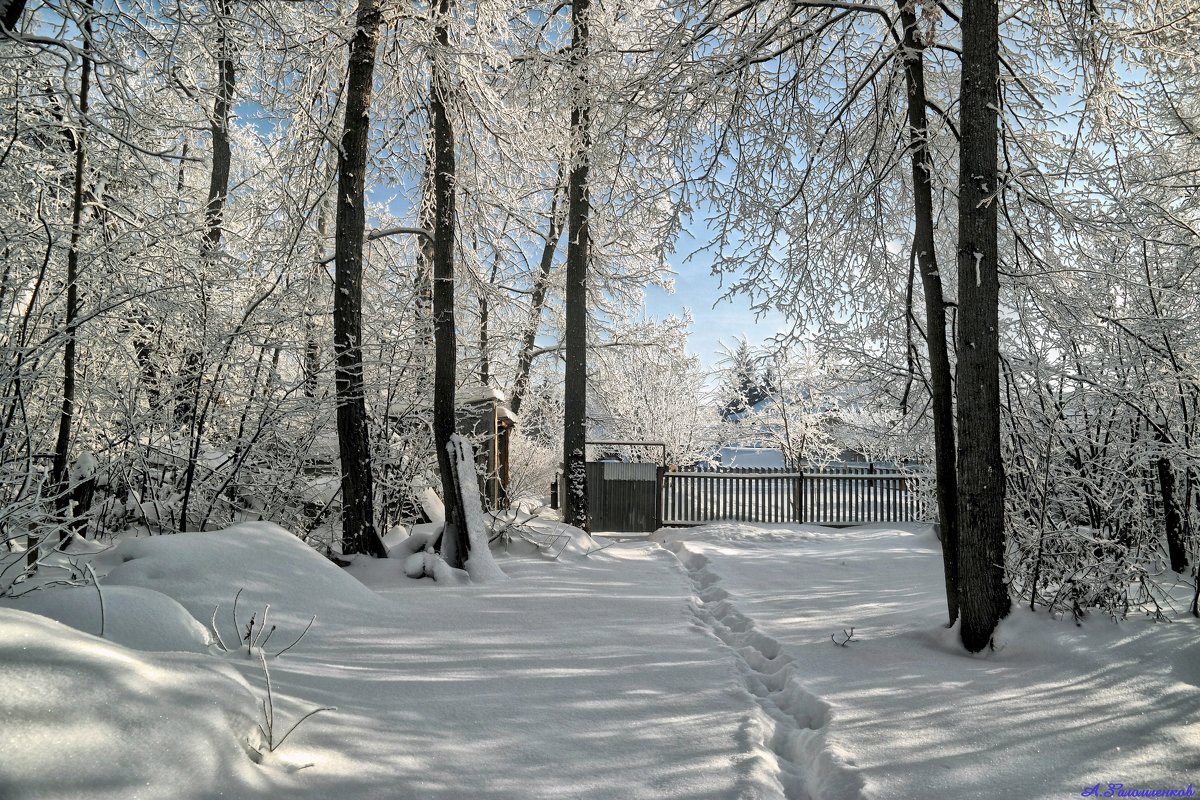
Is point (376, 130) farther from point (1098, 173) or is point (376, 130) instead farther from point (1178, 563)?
point (1178, 563)

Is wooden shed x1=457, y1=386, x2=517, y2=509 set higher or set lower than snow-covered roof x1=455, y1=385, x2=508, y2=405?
lower

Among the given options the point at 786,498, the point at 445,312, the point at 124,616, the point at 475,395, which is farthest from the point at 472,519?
the point at 786,498

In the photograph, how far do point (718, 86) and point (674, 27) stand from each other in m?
0.68

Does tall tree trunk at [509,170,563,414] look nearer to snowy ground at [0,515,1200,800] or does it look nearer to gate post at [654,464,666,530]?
gate post at [654,464,666,530]

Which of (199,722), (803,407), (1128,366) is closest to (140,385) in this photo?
(199,722)

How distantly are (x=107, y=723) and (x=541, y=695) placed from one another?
1803 millimetres

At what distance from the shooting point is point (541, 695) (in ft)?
10.8

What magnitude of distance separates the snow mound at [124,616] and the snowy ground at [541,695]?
11mm

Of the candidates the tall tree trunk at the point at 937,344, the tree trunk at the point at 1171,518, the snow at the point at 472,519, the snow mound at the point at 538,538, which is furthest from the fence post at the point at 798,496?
the tall tree trunk at the point at 937,344

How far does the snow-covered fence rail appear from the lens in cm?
1297

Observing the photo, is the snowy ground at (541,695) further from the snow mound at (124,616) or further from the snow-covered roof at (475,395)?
the snow-covered roof at (475,395)

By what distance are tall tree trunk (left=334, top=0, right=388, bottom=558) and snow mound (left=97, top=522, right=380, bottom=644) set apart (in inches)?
54.7

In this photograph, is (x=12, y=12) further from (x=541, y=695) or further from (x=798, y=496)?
(x=798, y=496)

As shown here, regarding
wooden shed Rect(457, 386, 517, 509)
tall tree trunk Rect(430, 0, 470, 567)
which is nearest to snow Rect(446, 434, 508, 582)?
tall tree trunk Rect(430, 0, 470, 567)
